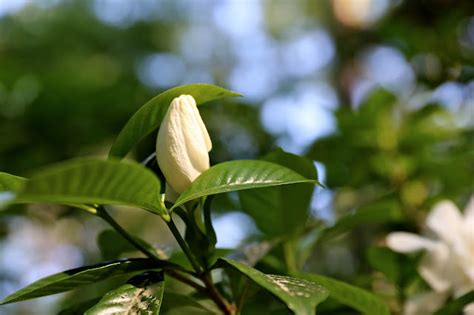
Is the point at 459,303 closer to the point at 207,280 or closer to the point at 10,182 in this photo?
the point at 207,280

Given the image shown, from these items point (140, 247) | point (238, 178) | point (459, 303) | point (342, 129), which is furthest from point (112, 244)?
point (342, 129)

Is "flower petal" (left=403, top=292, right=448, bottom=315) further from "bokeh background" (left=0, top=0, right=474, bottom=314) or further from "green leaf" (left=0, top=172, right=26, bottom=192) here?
"green leaf" (left=0, top=172, right=26, bottom=192)

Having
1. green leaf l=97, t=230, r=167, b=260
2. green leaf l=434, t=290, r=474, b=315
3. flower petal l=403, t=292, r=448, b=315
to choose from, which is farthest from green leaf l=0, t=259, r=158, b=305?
flower petal l=403, t=292, r=448, b=315

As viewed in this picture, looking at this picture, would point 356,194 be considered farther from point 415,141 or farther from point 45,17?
point 45,17

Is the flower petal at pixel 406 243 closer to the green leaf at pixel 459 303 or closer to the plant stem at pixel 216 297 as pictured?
the green leaf at pixel 459 303

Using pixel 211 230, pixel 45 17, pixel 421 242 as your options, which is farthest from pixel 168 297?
pixel 45 17

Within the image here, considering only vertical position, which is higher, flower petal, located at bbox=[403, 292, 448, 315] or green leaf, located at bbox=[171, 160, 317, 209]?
green leaf, located at bbox=[171, 160, 317, 209]
